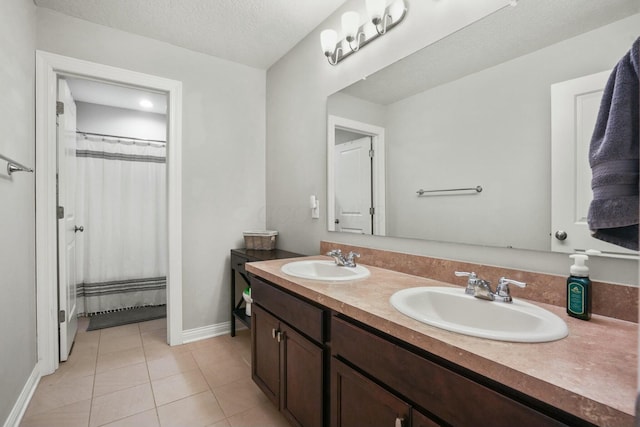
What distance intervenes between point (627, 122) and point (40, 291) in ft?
9.47

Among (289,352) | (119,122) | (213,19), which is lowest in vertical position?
(289,352)

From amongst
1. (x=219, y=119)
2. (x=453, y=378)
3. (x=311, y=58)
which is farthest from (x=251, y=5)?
(x=453, y=378)

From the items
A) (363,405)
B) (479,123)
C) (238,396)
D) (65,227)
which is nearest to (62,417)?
(238,396)

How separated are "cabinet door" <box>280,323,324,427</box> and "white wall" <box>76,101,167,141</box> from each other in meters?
2.96

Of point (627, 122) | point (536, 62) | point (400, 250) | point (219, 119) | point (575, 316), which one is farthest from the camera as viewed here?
point (219, 119)

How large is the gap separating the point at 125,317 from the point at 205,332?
1105 millimetres

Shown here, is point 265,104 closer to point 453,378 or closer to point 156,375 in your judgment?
point 156,375

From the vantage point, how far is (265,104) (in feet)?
9.34

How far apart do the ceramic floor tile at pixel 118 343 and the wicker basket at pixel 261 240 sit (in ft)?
3.89

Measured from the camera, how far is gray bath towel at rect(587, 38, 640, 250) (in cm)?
65

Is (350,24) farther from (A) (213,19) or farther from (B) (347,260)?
(B) (347,260)

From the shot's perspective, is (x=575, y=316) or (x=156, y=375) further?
(x=156, y=375)

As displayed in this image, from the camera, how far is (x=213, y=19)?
2086 mm

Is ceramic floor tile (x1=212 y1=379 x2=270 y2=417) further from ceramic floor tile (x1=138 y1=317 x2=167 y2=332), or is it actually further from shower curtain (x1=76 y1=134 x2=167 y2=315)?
shower curtain (x1=76 y1=134 x2=167 y2=315)
